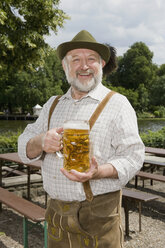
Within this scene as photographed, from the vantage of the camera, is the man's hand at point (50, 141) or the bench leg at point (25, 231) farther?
the bench leg at point (25, 231)

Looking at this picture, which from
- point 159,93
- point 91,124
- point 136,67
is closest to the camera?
point 91,124

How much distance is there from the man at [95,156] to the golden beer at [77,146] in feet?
0.52

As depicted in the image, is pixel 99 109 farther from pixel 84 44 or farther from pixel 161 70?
pixel 161 70

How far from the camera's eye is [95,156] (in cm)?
158

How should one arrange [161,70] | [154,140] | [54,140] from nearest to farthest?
[54,140]
[154,140]
[161,70]

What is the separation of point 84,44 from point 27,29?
984 centimetres

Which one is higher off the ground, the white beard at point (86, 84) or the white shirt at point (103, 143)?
the white beard at point (86, 84)

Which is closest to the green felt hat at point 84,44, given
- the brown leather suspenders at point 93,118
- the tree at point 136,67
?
the brown leather suspenders at point 93,118

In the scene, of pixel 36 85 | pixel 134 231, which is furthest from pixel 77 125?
pixel 36 85

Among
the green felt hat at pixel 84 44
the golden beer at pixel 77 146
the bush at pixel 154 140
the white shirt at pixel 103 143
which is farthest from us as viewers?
the bush at pixel 154 140

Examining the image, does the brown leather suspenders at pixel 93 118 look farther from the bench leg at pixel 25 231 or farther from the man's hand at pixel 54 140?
the bench leg at pixel 25 231

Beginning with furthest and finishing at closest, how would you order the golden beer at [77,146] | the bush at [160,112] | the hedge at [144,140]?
the bush at [160,112] → the hedge at [144,140] → the golden beer at [77,146]

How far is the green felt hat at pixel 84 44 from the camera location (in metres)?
1.66

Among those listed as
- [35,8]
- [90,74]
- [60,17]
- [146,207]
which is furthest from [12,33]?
[90,74]
